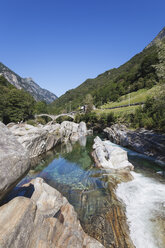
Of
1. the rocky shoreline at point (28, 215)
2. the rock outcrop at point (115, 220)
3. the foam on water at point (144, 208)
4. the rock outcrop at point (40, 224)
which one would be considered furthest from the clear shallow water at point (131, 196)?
the rocky shoreline at point (28, 215)

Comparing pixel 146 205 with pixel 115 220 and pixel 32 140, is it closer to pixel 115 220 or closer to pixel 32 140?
pixel 115 220

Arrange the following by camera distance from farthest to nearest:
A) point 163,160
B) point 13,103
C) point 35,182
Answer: point 13,103 < point 163,160 < point 35,182

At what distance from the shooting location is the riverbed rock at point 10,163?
3418 mm

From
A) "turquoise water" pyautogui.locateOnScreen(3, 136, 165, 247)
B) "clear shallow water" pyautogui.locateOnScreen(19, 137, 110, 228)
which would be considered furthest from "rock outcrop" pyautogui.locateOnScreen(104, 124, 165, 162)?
"clear shallow water" pyautogui.locateOnScreen(19, 137, 110, 228)

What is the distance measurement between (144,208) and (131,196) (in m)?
1.26

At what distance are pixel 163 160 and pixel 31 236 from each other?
670 inches

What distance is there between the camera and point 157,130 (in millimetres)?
19016

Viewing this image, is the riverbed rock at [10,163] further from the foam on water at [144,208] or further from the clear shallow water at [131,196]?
the foam on water at [144,208]

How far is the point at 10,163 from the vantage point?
3.71 meters

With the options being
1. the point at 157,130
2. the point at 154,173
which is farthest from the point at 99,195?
the point at 157,130

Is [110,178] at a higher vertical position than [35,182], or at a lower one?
lower

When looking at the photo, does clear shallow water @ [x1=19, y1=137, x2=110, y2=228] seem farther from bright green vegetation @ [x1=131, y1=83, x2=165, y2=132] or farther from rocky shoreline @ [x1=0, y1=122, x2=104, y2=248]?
bright green vegetation @ [x1=131, y1=83, x2=165, y2=132]

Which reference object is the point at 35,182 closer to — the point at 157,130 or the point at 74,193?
the point at 74,193

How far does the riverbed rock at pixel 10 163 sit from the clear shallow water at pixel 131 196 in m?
5.13
